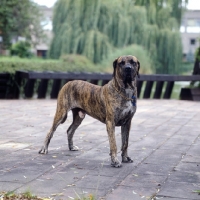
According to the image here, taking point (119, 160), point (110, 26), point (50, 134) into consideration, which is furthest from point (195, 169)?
point (110, 26)

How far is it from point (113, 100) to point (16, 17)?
29631mm

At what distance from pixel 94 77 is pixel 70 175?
1064 cm

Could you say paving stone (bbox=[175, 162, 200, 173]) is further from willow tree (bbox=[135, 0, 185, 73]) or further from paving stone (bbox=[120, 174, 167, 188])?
willow tree (bbox=[135, 0, 185, 73])

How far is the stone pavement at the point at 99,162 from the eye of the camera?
4785 millimetres

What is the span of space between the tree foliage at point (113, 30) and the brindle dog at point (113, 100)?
1801 cm

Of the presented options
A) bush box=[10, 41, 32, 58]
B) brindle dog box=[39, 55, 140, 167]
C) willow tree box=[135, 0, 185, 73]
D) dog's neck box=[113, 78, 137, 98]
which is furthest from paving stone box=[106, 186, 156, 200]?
bush box=[10, 41, 32, 58]

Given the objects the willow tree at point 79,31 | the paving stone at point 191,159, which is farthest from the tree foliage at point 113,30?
the paving stone at point 191,159

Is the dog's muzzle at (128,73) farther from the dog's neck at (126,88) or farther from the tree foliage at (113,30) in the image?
the tree foliage at (113,30)

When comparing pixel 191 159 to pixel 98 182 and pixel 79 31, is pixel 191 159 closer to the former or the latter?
pixel 98 182

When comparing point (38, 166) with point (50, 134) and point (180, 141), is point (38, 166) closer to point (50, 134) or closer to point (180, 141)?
point (50, 134)

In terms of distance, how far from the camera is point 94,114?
642 cm

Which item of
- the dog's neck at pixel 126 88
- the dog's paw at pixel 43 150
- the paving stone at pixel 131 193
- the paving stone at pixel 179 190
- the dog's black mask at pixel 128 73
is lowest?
the dog's paw at pixel 43 150

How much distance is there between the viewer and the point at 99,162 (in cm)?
614

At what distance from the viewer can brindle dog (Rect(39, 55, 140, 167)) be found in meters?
5.84
